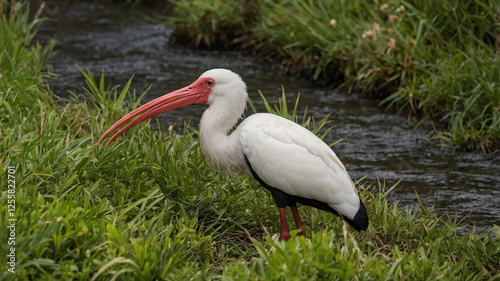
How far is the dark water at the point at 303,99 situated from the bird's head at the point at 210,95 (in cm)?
175

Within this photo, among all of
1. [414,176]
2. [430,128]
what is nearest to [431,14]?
[430,128]

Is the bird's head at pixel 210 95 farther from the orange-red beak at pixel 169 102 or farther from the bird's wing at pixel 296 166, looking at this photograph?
the bird's wing at pixel 296 166

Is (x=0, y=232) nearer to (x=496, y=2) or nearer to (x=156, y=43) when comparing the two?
(x=496, y=2)

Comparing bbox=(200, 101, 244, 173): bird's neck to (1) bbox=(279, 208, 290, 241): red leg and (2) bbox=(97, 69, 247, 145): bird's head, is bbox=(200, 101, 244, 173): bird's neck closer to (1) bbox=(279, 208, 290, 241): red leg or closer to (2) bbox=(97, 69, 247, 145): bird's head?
(2) bbox=(97, 69, 247, 145): bird's head

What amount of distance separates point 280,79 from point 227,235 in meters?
4.03

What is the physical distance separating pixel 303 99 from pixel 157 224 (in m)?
4.01

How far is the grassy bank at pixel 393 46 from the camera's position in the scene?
6.35 metres

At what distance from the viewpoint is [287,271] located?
10.3 feet

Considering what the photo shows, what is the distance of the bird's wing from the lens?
3992 mm

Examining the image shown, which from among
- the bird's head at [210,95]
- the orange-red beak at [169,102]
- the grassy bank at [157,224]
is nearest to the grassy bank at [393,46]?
the grassy bank at [157,224]

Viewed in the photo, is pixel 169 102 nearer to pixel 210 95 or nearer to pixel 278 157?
pixel 210 95

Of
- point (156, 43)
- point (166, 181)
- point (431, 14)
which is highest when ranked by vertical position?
point (431, 14)

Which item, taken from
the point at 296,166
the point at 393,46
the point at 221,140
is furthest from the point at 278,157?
the point at 393,46

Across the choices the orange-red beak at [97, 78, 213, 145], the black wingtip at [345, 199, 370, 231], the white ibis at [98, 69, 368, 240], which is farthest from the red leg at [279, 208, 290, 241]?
the orange-red beak at [97, 78, 213, 145]
